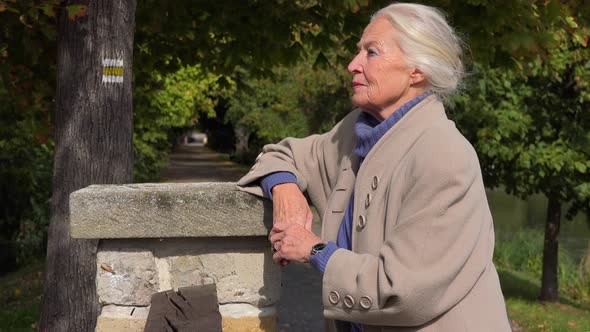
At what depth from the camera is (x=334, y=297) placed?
2.27 m

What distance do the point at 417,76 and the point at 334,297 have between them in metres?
0.69

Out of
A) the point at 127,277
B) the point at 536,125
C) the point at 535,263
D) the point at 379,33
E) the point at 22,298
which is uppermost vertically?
the point at 379,33

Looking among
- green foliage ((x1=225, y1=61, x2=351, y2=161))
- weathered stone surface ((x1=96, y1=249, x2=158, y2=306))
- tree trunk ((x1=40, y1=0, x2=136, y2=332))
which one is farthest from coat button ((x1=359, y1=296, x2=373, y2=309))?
green foliage ((x1=225, y1=61, x2=351, y2=161))

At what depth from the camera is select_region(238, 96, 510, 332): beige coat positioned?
2123 millimetres

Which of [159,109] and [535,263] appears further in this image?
[159,109]

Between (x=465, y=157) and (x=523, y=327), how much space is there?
278 inches

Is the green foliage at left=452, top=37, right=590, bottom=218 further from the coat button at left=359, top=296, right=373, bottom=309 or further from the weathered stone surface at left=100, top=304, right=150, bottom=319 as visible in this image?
the coat button at left=359, top=296, right=373, bottom=309

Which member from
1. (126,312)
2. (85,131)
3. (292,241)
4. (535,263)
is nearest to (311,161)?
(292,241)

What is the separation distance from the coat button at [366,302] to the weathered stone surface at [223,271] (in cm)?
99

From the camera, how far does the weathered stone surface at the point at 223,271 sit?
3.13 m

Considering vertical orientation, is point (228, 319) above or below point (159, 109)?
below

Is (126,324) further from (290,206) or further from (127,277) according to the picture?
(290,206)

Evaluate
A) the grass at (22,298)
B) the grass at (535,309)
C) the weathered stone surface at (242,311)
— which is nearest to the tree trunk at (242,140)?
the grass at (22,298)

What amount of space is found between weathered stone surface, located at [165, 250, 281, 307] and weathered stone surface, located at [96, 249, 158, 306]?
8 cm
